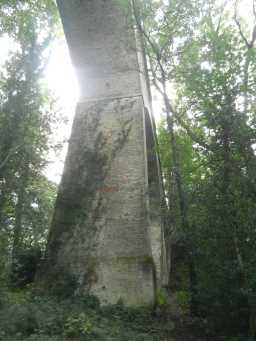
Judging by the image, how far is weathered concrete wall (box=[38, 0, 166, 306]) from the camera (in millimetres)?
7762

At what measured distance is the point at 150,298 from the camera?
292 inches

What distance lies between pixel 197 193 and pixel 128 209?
1.78m

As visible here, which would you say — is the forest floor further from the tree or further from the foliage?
the tree

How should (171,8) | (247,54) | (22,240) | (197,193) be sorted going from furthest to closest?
(22,240)
(171,8)
(247,54)
(197,193)

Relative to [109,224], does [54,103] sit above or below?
above

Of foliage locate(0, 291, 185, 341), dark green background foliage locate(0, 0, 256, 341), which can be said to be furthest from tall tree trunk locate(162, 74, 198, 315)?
foliage locate(0, 291, 185, 341)

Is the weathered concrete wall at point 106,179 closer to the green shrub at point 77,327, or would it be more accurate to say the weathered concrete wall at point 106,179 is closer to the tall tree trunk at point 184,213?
the tall tree trunk at point 184,213

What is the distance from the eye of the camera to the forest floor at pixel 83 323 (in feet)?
17.0

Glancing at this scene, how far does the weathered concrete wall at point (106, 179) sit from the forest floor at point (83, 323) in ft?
1.47

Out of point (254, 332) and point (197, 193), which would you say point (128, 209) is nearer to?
point (197, 193)

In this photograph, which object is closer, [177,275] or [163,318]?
[163,318]

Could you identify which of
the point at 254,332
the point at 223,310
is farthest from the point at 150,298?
the point at 254,332

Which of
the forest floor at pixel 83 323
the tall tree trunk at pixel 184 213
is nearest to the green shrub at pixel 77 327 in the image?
the forest floor at pixel 83 323

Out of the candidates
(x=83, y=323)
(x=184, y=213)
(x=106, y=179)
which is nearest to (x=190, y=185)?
(x=184, y=213)
